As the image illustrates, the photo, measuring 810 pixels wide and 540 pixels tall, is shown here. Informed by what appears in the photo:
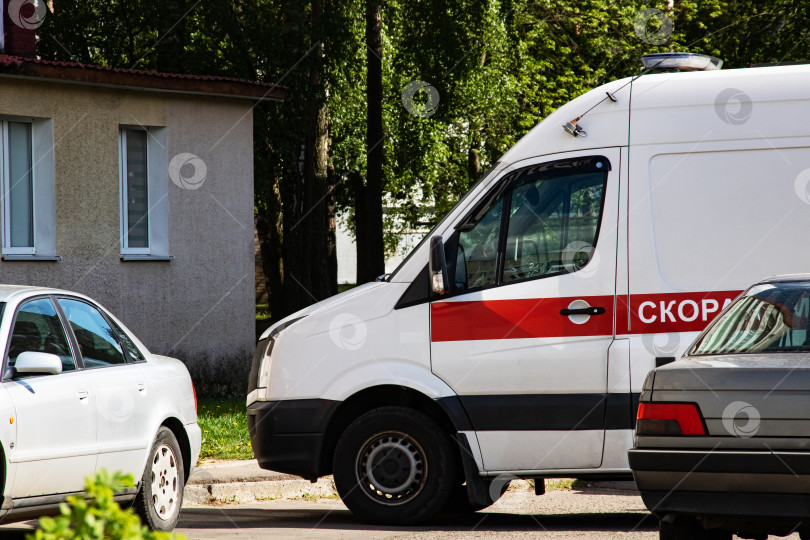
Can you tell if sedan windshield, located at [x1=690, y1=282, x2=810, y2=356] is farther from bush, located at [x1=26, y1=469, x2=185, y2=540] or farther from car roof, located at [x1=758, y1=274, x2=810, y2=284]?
bush, located at [x1=26, y1=469, x2=185, y2=540]

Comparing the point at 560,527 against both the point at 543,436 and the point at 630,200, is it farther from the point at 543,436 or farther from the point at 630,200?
the point at 630,200

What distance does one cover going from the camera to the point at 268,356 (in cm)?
784

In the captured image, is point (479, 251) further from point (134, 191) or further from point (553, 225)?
point (134, 191)

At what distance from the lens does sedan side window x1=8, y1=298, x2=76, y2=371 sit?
6391 mm

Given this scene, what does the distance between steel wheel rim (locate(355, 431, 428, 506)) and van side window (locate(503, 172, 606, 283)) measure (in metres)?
1.32

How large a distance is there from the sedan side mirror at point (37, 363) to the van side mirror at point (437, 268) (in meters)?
2.49

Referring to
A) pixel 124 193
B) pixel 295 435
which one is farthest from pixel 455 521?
pixel 124 193

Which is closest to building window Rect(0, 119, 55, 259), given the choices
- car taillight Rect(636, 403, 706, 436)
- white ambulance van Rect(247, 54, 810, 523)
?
white ambulance van Rect(247, 54, 810, 523)

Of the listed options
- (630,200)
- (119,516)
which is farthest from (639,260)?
(119,516)

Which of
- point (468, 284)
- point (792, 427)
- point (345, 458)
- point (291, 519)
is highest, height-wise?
point (468, 284)

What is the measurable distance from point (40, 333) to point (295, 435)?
1.93 m

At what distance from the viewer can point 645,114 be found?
747cm

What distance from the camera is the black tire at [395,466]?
295 inches

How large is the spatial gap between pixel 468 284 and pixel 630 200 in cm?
120
